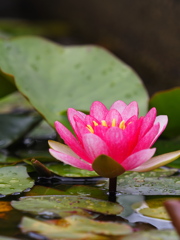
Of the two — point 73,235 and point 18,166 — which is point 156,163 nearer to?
point 73,235

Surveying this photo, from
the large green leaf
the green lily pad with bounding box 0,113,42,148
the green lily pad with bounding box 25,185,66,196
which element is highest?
the large green leaf

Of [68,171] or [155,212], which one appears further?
[68,171]

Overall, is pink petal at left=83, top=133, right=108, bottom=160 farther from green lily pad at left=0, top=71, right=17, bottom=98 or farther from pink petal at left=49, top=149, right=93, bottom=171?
green lily pad at left=0, top=71, right=17, bottom=98

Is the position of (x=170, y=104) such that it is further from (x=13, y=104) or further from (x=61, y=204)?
(x=13, y=104)

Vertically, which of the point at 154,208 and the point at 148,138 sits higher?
the point at 148,138

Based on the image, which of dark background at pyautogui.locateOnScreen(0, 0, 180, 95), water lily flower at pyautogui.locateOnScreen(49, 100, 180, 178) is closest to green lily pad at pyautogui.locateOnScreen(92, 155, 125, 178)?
water lily flower at pyautogui.locateOnScreen(49, 100, 180, 178)

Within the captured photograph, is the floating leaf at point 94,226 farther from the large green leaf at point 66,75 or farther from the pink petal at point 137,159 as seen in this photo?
the large green leaf at point 66,75

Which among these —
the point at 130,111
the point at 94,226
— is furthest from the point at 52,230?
the point at 130,111

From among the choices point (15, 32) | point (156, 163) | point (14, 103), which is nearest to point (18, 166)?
point (156, 163)
